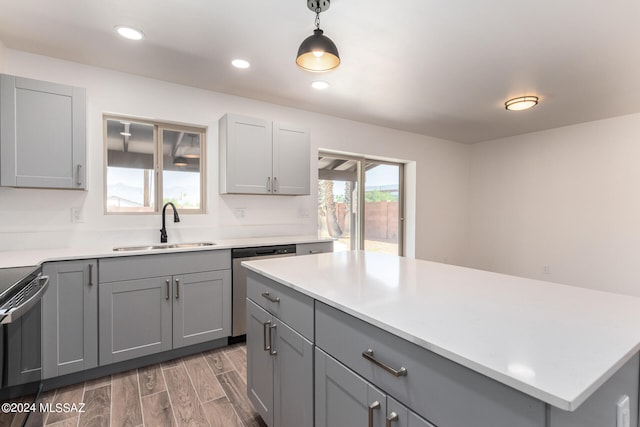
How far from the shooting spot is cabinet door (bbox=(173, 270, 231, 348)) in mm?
2520

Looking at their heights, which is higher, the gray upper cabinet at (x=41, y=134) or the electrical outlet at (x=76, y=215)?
the gray upper cabinet at (x=41, y=134)

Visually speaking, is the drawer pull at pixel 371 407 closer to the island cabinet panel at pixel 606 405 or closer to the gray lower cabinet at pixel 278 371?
the gray lower cabinet at pixel 278 371

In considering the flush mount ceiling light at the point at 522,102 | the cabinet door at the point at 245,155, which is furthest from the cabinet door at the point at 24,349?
the flush mount ceiling light at the point at 522,102

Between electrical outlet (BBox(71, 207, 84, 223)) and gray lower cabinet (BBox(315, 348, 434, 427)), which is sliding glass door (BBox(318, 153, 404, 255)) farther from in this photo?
gray lower cabinet (BBox(315, 348, 434, 427))

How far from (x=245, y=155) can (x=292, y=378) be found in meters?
2.29

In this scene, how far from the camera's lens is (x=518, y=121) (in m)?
4.30

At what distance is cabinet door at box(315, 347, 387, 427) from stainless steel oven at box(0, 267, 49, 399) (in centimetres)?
123

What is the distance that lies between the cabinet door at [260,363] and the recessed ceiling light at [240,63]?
1978mm

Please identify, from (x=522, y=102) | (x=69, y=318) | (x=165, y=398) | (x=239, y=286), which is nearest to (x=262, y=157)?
(x=239, y=286)

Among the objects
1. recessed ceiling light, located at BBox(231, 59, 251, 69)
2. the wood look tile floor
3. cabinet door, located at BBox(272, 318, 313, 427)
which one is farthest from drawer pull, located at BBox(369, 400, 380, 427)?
recessed ceiling light, located at BBox(231, 59, 251, 69)

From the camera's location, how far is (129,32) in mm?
2131

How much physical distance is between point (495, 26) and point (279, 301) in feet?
7.51

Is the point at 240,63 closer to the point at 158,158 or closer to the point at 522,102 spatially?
the point at 158,158

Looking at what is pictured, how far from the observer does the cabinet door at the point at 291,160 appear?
3.31 m
